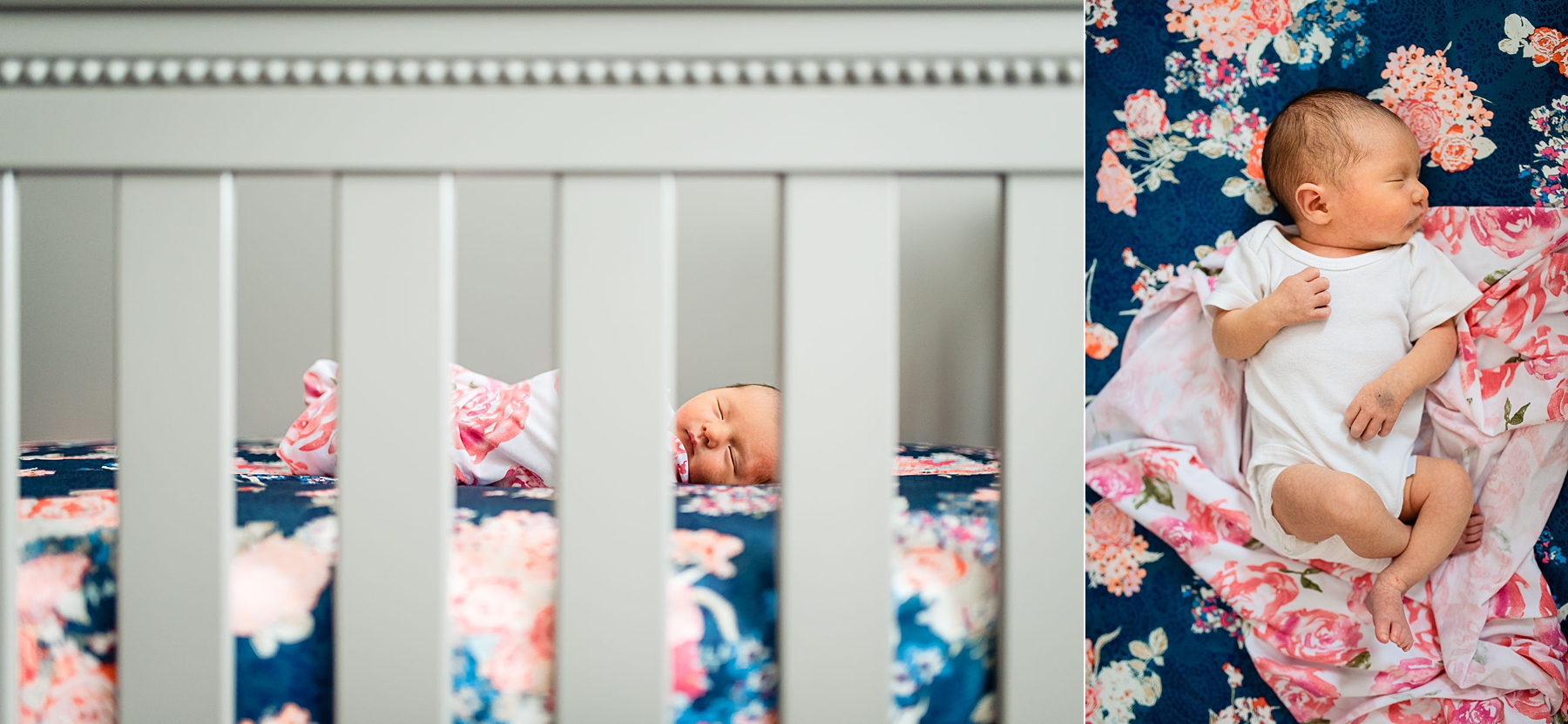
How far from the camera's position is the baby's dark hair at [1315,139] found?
917 mm

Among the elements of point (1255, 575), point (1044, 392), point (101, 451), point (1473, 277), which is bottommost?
point (1255, 575)

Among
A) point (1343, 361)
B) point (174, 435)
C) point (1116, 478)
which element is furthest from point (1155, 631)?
point (174, 435)

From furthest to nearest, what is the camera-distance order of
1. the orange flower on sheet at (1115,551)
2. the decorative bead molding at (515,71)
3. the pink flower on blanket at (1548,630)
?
the orange flower on sheet at (1115,551)
the pink flower on blanket at (1548,630)
the decorative bead molding at (515,71)

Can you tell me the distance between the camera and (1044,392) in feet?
1.43

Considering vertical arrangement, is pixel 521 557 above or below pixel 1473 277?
below

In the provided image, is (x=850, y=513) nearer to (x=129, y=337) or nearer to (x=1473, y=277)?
(x=129, y=337)

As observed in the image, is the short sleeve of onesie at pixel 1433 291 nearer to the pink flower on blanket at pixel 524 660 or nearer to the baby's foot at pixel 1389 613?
the baby's foot at pixel 1389 613

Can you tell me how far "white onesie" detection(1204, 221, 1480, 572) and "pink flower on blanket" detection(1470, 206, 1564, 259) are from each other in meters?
0.09

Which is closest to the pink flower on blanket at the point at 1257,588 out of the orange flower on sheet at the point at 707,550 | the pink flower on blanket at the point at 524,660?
the orange flower on sheet at the point at 707,550

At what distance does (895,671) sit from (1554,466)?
1.04m

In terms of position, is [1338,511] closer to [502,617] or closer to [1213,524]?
[1213,524]

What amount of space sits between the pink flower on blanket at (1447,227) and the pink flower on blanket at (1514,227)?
1cm

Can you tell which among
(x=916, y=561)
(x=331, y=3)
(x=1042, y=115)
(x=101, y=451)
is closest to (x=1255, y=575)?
(x=916, y=561)

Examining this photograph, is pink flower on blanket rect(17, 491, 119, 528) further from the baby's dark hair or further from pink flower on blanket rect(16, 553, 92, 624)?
the baby's dark hair
